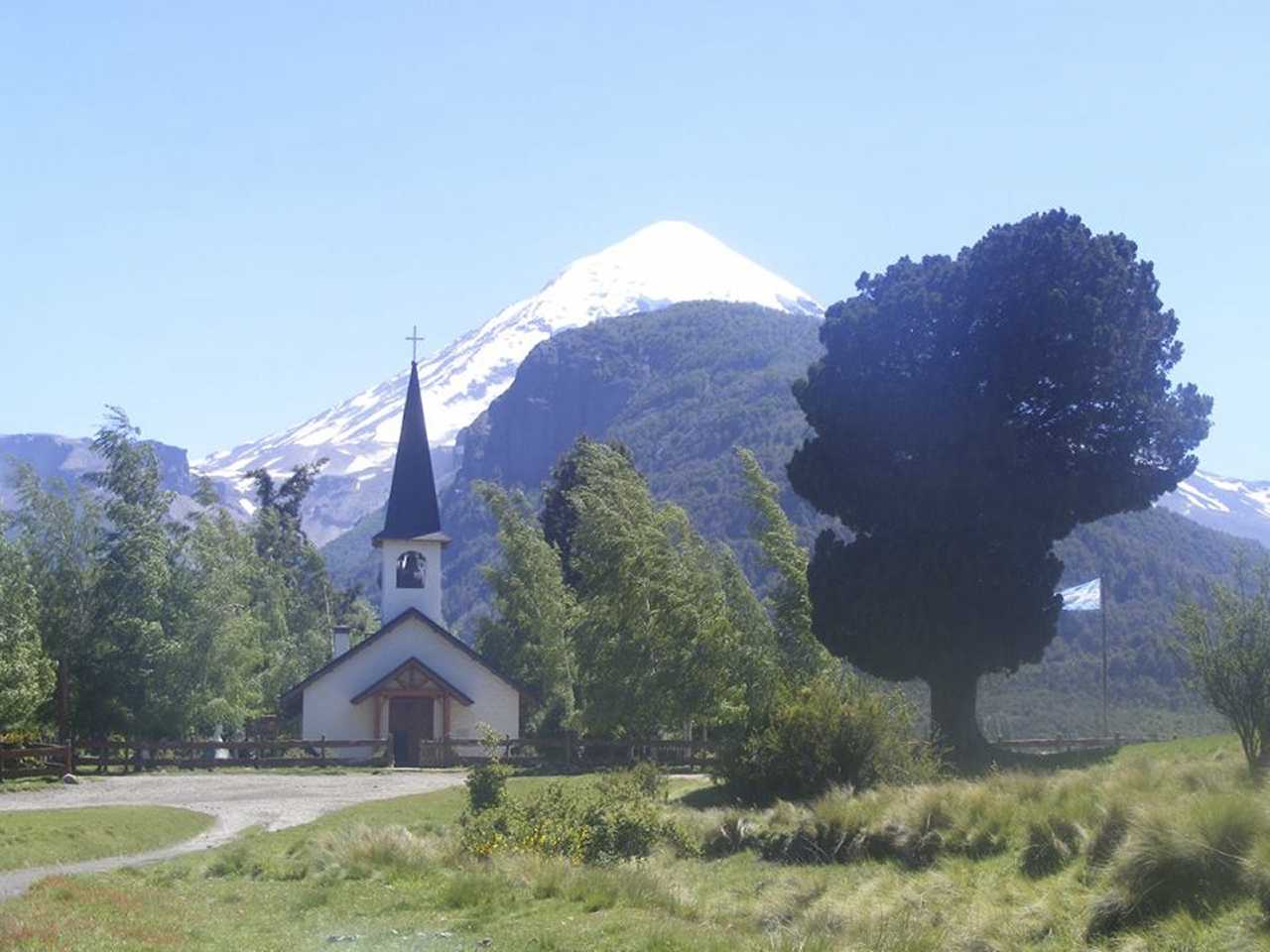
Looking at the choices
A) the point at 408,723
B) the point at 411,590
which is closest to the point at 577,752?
the point at 408,723

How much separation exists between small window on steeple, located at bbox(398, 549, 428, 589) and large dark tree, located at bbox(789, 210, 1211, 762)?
2512 cm

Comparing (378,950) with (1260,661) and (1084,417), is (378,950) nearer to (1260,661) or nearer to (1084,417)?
(1260,661)

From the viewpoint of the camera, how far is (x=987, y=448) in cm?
3750

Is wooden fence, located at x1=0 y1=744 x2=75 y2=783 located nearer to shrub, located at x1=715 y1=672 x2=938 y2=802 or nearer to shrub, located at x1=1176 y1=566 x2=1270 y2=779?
shrub, located at x1=715 y1=672 x2=938 y2=802

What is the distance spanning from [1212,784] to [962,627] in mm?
17778

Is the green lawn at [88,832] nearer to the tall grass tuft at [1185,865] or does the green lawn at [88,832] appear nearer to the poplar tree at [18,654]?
the poplar tree at [18,654]

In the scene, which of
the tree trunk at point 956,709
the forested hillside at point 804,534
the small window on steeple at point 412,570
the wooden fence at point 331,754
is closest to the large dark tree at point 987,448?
the tree trunk at point 956,709

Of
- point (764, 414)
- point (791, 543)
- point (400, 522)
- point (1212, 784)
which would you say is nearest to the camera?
point (1212, 784)

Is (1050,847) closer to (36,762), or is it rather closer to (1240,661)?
(1240,661)

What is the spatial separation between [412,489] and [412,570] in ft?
10.9

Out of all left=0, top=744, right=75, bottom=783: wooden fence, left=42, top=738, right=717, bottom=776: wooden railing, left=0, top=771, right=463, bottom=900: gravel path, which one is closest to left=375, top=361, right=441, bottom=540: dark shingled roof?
left=42, top=738, right=717, bottom=776: wooden railing

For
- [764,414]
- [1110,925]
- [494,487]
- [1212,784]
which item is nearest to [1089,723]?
[494,487]

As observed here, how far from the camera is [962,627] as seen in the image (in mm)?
37094

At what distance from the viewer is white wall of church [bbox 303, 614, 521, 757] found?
56.9 meters
